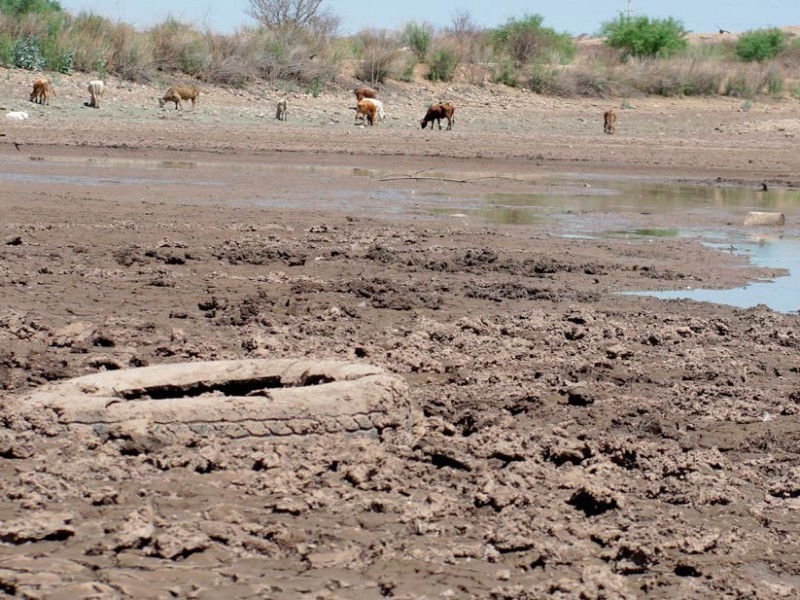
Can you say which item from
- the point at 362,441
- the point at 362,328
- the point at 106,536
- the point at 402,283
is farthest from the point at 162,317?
the point at 106,536

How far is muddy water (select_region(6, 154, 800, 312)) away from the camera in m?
14.7

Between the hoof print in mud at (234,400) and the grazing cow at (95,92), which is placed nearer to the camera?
the hoof print in mud at (234,400)

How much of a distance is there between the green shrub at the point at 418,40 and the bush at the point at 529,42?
127 inches

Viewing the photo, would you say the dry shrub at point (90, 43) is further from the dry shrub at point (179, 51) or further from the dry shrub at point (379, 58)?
the dry shrub at point (379, 58)

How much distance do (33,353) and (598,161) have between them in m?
19.6

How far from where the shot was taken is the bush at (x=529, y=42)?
50.2m

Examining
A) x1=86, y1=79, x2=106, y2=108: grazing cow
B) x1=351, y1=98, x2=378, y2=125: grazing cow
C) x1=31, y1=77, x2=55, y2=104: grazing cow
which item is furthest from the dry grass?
x1=351, y1=98, x2=378, y2=125: grazing cow

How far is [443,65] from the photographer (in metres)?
45.7

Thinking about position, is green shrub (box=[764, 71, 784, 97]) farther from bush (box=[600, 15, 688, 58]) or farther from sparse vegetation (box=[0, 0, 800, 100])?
bush (box=[600, 15, 688, 58])

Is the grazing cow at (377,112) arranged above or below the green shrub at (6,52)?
below

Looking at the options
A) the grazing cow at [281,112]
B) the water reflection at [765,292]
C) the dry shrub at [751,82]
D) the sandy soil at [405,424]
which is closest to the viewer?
the sandy soil at [405,424]

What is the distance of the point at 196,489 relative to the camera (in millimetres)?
5266

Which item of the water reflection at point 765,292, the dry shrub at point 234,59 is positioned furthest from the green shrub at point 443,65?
the water reflection at point 765,292

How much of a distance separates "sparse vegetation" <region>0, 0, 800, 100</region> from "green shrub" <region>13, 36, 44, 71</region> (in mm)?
33
